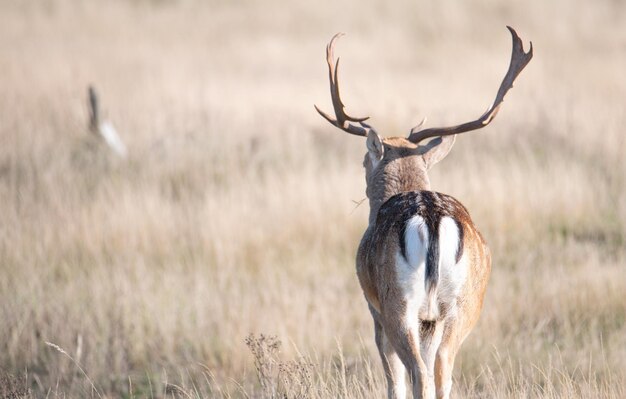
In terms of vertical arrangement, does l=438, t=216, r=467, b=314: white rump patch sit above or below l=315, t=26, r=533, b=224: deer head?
below

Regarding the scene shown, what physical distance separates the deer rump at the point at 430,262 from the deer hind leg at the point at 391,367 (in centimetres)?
55

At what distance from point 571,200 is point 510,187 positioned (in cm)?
59

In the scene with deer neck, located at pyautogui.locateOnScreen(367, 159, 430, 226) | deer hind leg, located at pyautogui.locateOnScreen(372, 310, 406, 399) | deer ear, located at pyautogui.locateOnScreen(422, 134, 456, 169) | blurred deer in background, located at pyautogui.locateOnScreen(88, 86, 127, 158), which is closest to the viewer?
deer hind leg, located at pyautogui.locateOnScreen(372, 310, 406, 399)

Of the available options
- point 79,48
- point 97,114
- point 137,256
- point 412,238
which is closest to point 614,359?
point 412,238

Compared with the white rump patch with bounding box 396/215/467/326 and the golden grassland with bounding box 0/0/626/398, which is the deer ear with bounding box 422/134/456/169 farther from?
the white rump patch with bounding box 396/215/467/326

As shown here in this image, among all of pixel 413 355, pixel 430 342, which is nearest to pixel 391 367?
pixel 430 342

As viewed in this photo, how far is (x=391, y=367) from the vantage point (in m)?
4.54

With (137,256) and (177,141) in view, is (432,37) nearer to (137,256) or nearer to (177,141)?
(177,141)

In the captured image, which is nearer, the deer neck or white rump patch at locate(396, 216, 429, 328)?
white rump patch at locate(396, 216, 429, 328)

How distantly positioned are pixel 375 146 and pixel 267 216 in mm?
3780

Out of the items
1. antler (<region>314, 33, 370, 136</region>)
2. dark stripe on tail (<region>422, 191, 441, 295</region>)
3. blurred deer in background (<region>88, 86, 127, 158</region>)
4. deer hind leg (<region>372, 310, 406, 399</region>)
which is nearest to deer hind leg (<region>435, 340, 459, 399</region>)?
dark stripe on tail (<region>422, 191, 441, 295</region>)

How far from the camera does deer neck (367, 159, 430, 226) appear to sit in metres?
5.17

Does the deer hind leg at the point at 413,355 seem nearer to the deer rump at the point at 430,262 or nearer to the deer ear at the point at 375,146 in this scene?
A: the deer rump at the point at 430,262

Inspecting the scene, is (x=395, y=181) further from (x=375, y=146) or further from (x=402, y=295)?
(x=402, y=295)
